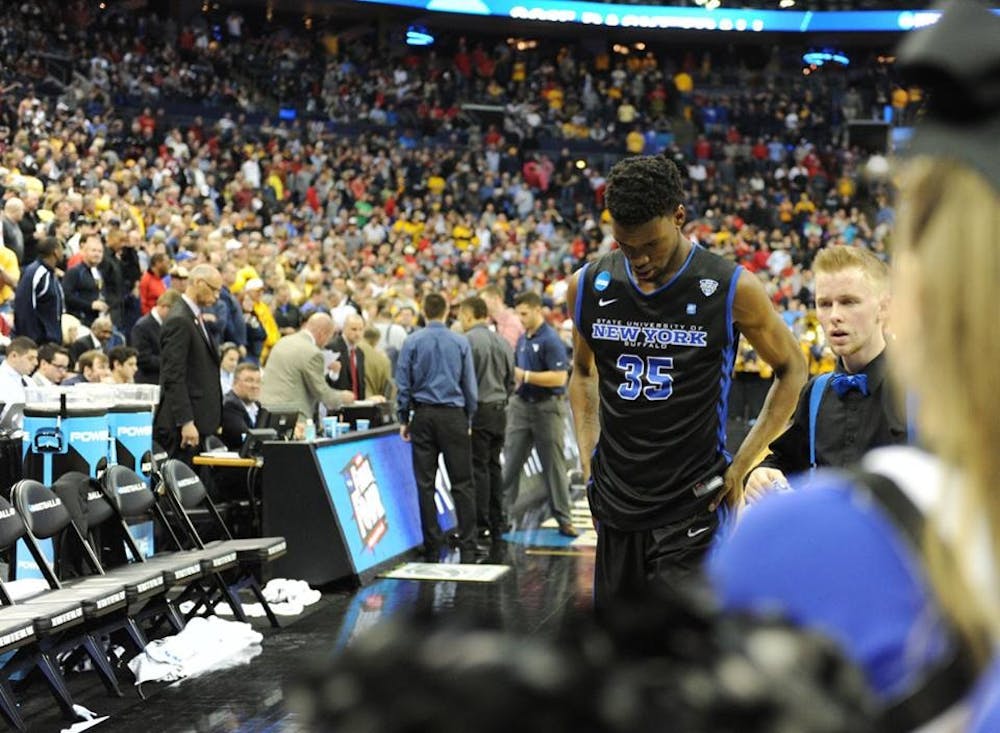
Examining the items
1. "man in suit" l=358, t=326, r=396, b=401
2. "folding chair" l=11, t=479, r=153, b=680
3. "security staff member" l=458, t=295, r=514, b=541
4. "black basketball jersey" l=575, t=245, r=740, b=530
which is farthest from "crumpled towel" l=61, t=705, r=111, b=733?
"man in suit" l=358, t=326, r=396, b=401

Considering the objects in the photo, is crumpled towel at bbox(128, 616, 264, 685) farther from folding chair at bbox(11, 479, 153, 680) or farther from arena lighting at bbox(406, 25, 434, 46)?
arena lighting at bbox(406, 25, 434, 46)

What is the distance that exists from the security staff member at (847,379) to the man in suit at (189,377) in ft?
23.0

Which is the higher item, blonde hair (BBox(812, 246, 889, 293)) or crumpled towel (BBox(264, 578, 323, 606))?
blonde hair (BBox(812, 246, 889, 293))

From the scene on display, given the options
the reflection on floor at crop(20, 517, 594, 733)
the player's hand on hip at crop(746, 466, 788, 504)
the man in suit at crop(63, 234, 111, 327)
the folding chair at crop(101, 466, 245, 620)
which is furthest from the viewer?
the man in suit at crop(63, 234, 111, 327)

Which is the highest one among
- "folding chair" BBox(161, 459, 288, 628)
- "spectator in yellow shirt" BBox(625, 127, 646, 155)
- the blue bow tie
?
"spectator in yellow shirt" BBox(625, 127, 646, 155)

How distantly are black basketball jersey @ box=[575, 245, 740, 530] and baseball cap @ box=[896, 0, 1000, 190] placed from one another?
10.6 ft

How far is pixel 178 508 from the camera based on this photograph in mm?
8211

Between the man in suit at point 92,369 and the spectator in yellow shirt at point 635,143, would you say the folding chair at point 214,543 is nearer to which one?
the man in suit at point 92,369

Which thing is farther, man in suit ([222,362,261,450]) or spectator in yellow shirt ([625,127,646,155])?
spectator in yellow shirt ([625,127,646,155])

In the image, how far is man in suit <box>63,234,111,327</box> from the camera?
1325 cm

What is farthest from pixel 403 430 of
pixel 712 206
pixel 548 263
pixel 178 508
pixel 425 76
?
pixel 425 76

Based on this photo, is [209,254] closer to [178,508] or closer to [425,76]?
[178,508]

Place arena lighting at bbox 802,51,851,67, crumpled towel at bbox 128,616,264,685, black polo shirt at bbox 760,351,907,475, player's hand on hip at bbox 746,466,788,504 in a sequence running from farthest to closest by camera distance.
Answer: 1. arena lighting at bbox 802,51,851,67
2. crumpled towel at bbox 128,616,264,685
3. black polo shirt at bbox 760,351,907,475
4. player's hand on hip at bbox 746,466,788,504

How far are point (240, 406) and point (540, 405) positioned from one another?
3.10 meters
